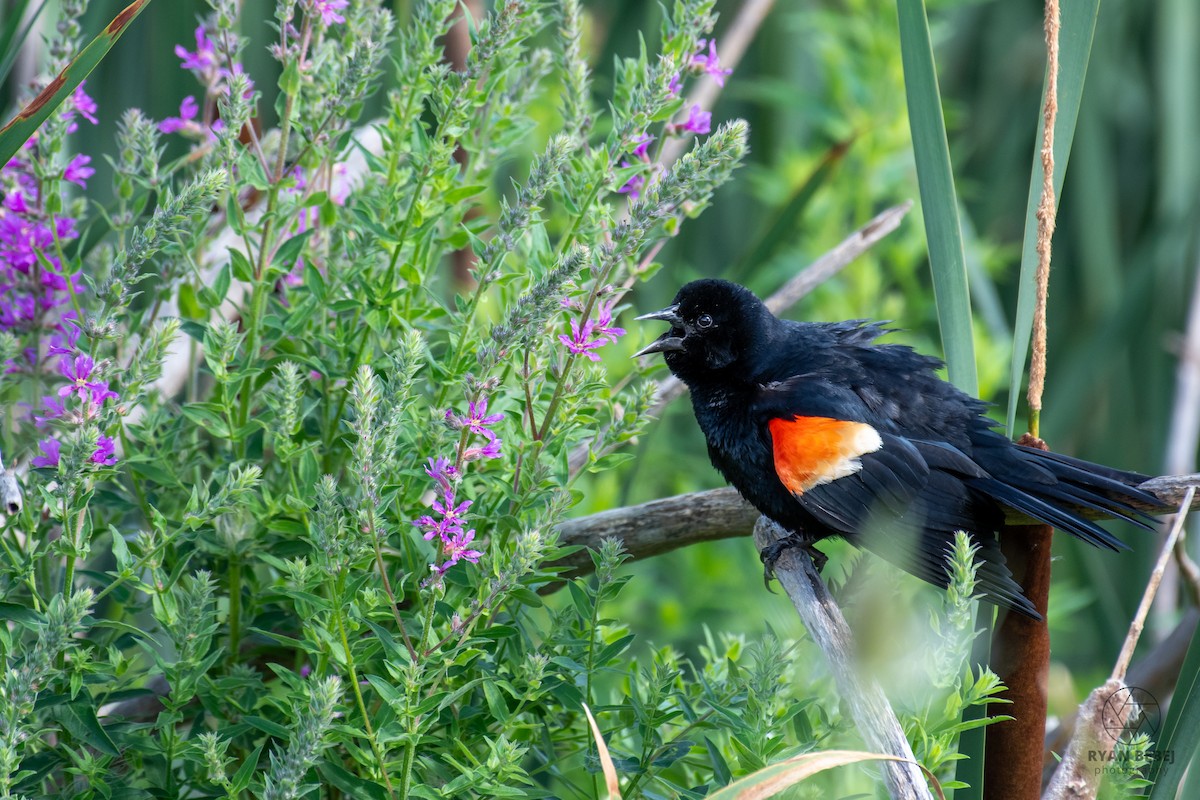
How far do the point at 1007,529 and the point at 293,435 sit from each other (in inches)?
47.2

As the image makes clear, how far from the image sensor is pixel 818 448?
68.5 inches

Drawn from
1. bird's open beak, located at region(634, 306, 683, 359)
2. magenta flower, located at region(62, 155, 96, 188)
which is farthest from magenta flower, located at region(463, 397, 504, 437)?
bird's open beak, located at region(634, 306, 683, 359)

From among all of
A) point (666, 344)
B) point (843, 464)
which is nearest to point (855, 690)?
point (843, 464)

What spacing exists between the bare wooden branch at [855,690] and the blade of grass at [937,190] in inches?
13.5

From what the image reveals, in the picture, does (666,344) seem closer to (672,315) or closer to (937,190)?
(672,315)

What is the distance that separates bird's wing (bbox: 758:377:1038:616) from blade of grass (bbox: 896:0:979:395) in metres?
0.41

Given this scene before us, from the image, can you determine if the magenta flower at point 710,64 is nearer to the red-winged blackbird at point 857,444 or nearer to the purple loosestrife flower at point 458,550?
the red-winged blackbird at point 857,444

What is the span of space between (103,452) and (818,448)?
1048 millimetres

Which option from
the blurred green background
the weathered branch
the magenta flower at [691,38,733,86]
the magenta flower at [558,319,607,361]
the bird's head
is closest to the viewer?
the magenta flower at [558,319,607,361]

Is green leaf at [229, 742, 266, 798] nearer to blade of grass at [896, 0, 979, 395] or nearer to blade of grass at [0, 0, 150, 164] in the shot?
blade of grass at [0, 0, 150, 164]

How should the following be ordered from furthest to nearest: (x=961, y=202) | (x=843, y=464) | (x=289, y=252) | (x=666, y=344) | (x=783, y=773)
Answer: (x=961, y=202) → (x=666, y=344) → (x=843, y=464) → (x=289, y=252) → (x=783, y=773)

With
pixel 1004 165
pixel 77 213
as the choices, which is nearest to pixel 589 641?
pixel 77 213

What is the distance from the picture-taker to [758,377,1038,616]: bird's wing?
1.69 m

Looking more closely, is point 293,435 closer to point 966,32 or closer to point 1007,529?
point 1007,529
